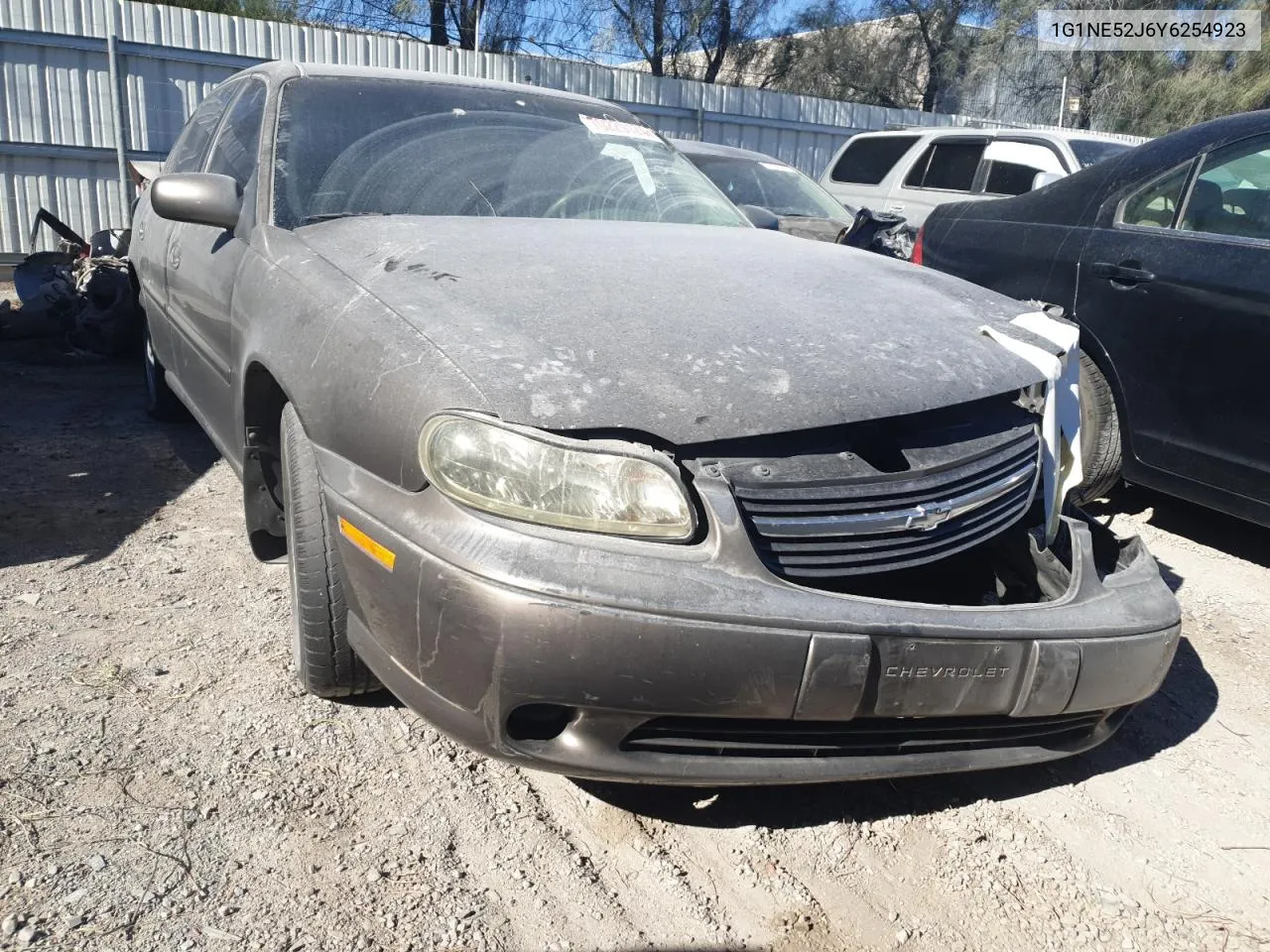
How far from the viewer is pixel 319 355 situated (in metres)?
2.33

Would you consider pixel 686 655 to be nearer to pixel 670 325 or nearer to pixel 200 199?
pixel 670 325

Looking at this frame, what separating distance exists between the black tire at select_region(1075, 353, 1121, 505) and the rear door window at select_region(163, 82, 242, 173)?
3.54 metres

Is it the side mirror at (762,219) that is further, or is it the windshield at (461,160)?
the side mirror at (762,219)

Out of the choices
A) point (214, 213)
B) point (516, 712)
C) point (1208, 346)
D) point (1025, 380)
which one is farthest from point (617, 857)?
point (1208, 346)

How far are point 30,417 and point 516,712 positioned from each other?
14.5ft

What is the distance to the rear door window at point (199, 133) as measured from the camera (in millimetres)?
4117

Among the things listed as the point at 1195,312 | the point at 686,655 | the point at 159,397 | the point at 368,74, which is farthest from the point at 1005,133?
the point at 686,655

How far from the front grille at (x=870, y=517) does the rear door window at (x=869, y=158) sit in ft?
25.3

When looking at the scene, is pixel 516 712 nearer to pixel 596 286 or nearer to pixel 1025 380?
pixel 596 286

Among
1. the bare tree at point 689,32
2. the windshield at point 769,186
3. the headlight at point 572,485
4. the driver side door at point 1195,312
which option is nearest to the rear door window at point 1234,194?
the driver side door at point 1195,312

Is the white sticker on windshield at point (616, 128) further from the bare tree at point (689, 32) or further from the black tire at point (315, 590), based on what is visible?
the bare tree at point (689, 32)

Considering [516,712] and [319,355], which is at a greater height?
[319,355]

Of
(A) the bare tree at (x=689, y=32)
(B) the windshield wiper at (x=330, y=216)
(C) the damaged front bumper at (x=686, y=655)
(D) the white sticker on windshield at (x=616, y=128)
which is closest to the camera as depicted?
(C) the damaged front bumper at (x=686, y=655)

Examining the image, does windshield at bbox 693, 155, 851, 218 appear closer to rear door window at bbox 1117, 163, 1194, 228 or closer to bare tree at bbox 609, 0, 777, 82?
rear door window at bbox 1117, 163, 1194, 228
